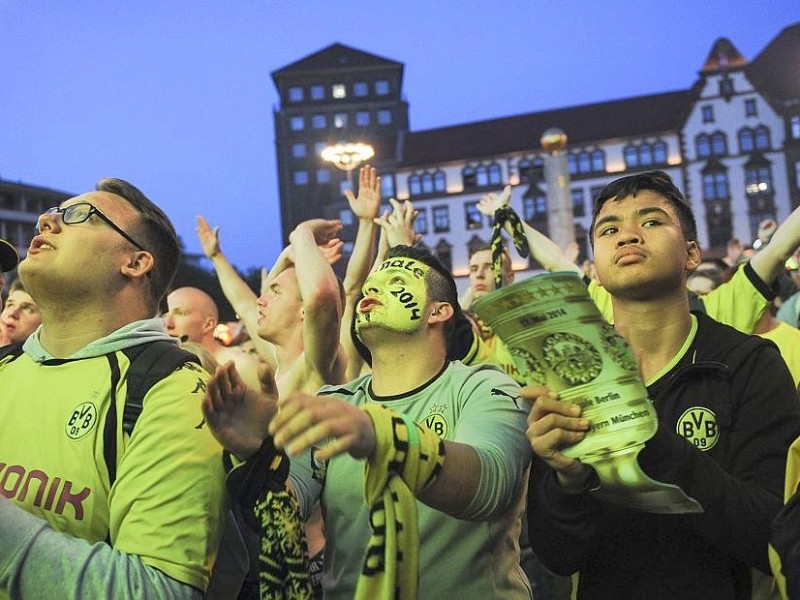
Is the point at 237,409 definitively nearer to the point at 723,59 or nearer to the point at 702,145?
the point at 702,145

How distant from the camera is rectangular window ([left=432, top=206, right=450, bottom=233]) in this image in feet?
195

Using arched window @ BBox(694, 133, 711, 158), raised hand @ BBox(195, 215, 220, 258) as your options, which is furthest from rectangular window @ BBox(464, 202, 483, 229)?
raised hand @ BBox(195, 215, 220, 258)

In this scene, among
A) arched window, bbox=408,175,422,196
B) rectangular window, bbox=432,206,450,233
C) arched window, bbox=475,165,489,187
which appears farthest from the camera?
arched window, bbox=408,175,422,196

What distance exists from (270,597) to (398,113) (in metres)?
73.2

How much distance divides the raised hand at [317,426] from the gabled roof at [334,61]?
7609 centimetres

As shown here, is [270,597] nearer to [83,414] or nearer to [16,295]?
[83,414]

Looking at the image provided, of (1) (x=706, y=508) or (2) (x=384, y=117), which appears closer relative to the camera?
(1) (x=706, y=508)

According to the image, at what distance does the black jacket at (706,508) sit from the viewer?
2482mm

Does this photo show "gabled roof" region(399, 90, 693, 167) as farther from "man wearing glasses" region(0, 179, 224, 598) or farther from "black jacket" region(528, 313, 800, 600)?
"man wearing glasses" region(0, 179, 224, 598)

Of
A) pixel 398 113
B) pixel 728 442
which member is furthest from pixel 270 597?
pixel 398 113

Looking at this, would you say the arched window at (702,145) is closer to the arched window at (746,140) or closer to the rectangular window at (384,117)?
the arched window at (746,140)

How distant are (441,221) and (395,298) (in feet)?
185

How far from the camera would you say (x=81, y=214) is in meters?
2.90

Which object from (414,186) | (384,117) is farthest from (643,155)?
(384,117)
